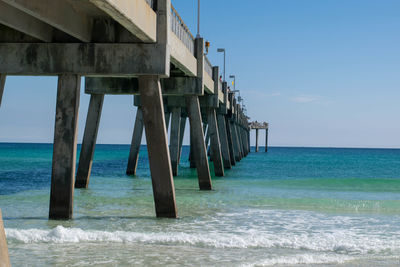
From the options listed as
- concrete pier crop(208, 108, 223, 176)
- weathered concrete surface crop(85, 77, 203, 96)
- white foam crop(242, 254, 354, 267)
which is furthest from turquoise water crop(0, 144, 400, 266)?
concrete pier crop(208, 108, 223, 176)

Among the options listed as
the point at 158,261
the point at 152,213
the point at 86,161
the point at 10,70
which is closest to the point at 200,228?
the point at 152,213

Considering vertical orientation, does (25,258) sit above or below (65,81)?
below

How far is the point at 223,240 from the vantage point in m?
10.9

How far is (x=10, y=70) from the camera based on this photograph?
12977 millimetres

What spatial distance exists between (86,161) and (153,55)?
34.6ft

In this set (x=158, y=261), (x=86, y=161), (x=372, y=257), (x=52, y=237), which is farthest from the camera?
(x=86, y=161)

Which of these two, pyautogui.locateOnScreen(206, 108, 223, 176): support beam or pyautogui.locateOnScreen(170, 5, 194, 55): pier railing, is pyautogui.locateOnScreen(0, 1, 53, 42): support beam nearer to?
pyautogui.locateOnScreen(170, 5, 194, 55): pier railing

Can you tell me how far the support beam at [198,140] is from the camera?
2109 cm

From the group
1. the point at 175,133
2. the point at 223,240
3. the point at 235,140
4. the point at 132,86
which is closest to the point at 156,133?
the point at 223,240

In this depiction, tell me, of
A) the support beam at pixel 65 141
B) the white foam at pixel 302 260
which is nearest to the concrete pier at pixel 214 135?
the support beam at pixel 65 141

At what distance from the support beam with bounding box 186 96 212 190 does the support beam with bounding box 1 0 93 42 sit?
884 cm

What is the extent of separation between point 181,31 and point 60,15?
6215 millimetres

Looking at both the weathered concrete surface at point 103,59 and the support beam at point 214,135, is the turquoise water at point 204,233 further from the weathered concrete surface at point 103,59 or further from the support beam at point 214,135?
the support beam at point 214,135

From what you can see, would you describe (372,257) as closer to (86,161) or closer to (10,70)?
(10,70)
